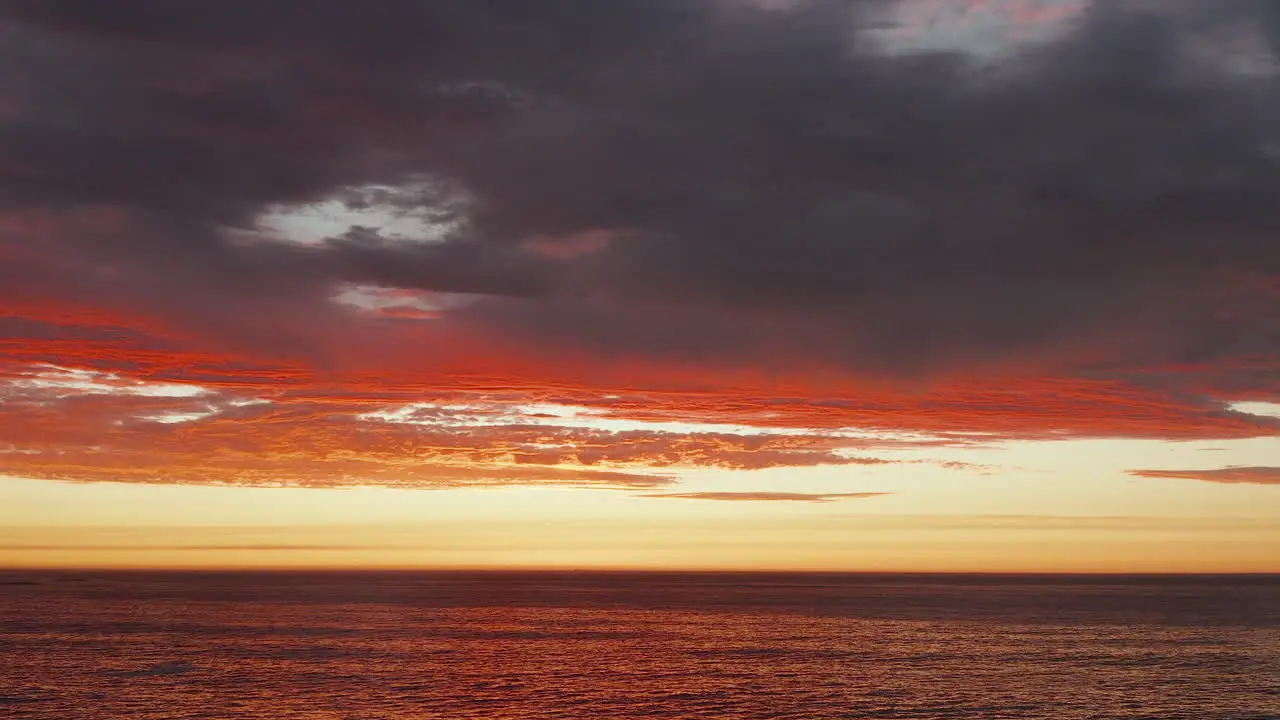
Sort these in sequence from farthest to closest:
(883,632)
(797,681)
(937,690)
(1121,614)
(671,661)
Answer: (1121,614), (883,632), (671,661), (797,681), (937,690)

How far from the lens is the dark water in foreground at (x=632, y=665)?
6738cm

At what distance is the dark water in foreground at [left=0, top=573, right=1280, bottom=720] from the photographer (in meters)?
67.4

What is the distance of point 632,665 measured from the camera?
90.0m

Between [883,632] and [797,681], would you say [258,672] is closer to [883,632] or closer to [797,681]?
[797,681]

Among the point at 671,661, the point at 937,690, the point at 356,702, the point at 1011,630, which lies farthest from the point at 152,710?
the point at 1011,630

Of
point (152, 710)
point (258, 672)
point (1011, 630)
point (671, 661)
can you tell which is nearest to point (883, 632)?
point (1011, 630)

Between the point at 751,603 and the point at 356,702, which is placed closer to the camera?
the point at 356,702

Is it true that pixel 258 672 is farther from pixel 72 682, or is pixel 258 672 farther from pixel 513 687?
pixel 513 687

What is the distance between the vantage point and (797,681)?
261ft

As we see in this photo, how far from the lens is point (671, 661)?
92.7m

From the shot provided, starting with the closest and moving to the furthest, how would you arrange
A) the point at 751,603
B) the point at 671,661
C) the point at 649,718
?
the point at 649,718 < the point at 671,661 < the point at 751,603

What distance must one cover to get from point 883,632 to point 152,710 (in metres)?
79.3

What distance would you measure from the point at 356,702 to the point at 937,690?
36.8 m

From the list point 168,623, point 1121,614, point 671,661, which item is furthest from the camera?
point 1121,614
